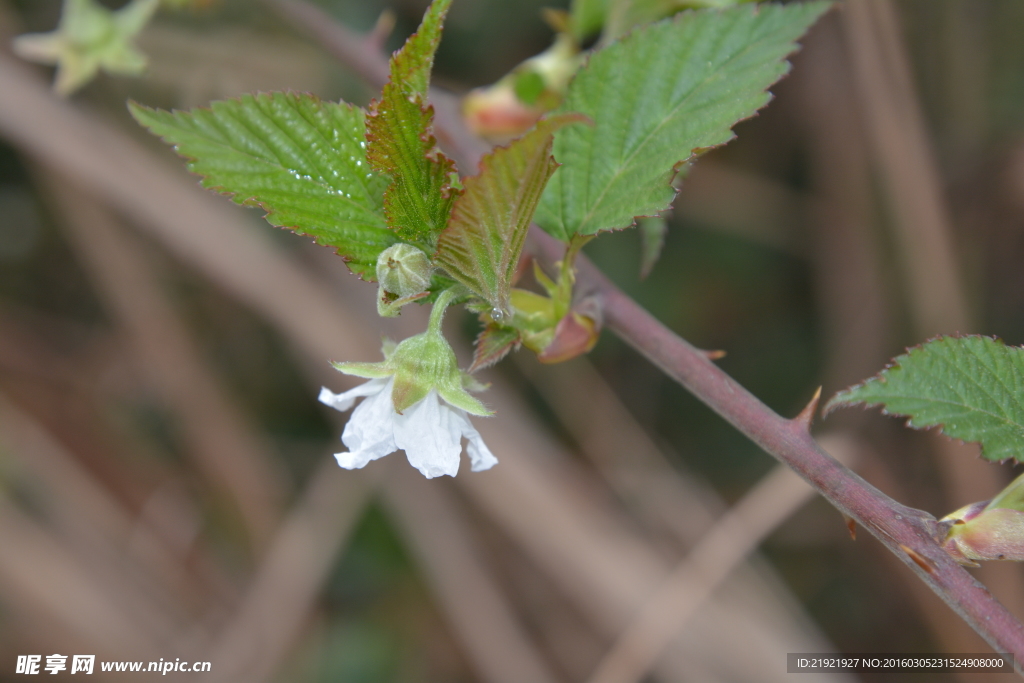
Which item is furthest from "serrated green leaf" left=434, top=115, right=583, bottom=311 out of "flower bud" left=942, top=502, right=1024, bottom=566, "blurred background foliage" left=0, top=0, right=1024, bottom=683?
"blurred background foliage" left=0, top=0, right=1024, bottom=683

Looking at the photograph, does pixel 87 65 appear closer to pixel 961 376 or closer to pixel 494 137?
pixel 494 137

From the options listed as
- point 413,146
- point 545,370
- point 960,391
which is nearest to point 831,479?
point 960,391

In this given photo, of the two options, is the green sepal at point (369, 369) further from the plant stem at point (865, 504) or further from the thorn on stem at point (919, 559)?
the thorn on stem at point (919, 559)

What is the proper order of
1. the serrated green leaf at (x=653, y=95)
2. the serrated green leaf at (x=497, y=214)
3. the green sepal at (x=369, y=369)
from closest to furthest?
the serrated green leaf at (x=497, y=214) < the green sepal at (x=369, y=369) < the serrated green leaf at (x=653, y=95)

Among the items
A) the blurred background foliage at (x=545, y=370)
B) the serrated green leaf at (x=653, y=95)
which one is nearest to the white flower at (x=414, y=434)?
the serrated green leaf at (x=653, y=95)

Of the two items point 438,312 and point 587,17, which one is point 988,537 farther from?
point 587,17
